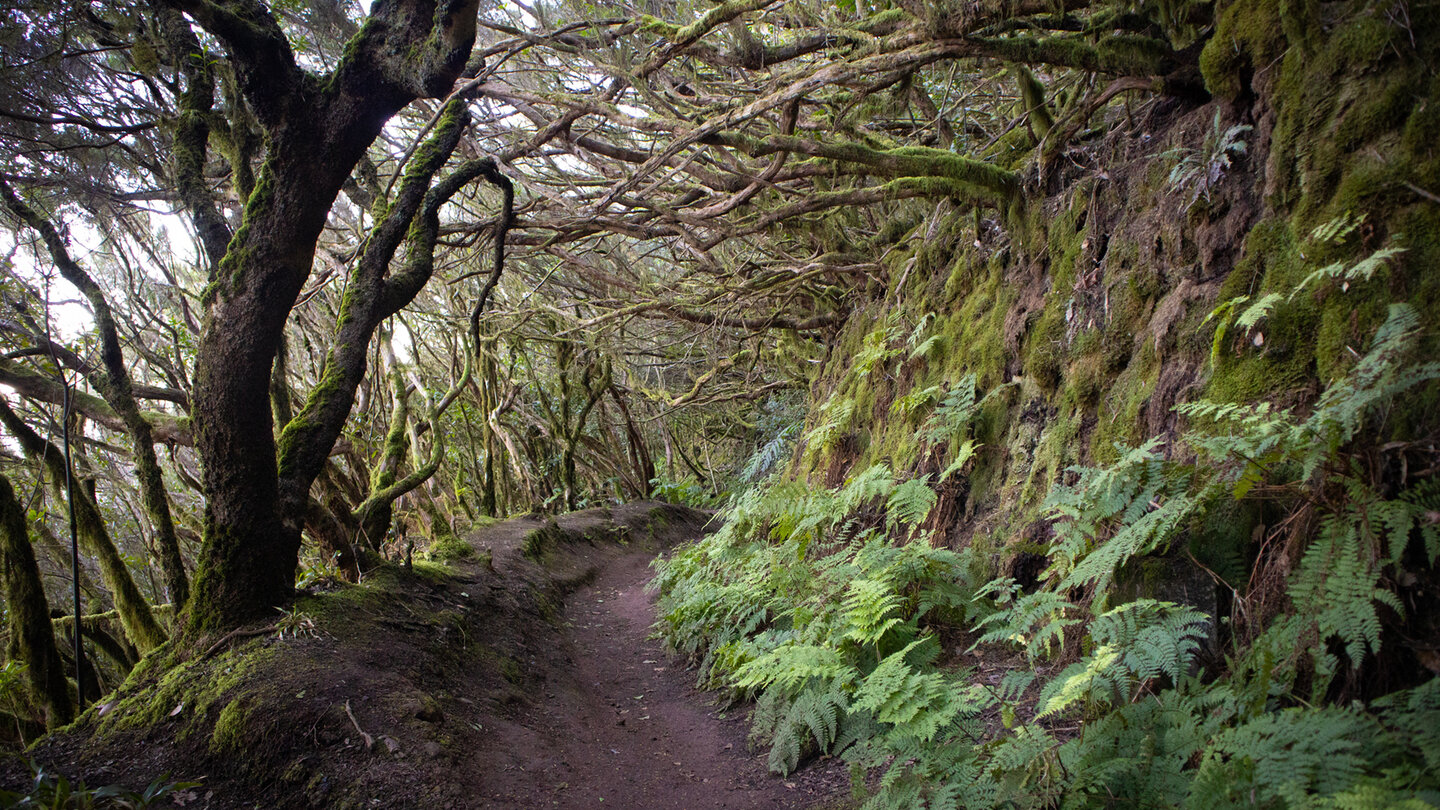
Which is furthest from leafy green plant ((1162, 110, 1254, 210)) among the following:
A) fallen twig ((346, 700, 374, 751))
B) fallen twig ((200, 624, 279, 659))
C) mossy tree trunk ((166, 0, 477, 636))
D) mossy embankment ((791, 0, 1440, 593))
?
fallen twig ((200, 624, 279, 659))

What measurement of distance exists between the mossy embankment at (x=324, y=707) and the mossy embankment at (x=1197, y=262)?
3.26 metres

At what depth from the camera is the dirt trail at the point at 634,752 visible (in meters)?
3.45

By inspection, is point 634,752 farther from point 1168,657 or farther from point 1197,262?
point 1197,262

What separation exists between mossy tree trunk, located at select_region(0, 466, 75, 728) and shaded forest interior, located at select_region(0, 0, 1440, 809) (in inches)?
1.0

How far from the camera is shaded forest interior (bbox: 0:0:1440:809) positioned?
2.20 metres

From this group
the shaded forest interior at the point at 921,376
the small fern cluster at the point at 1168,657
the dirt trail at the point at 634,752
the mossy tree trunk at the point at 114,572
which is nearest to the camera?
the small fern cluster at the point at 1168,657

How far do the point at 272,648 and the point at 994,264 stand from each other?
5704mm

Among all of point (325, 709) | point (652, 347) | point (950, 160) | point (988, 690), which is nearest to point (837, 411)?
point (950, 160)

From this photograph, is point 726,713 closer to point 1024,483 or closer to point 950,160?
point 1024,483

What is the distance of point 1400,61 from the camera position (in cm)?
262

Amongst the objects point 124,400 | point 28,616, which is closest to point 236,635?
point 28,616

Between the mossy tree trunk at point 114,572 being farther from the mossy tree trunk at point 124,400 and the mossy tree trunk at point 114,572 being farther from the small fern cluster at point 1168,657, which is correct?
the small fern cluster at point 1168,657

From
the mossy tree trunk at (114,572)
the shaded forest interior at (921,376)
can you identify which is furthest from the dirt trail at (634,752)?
the mossy tree trunk at (114,572)

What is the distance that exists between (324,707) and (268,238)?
2842mm
